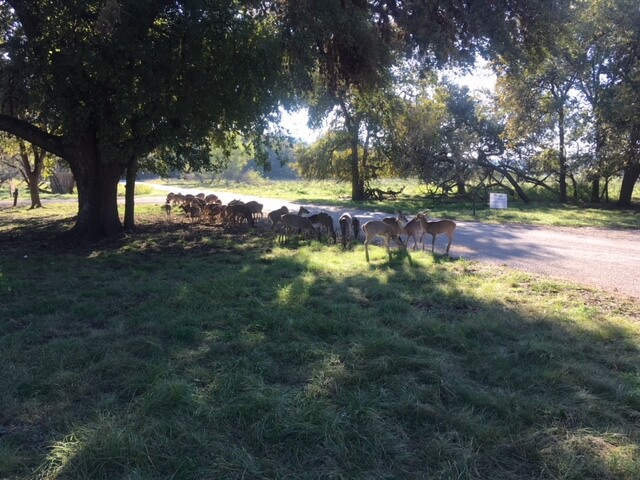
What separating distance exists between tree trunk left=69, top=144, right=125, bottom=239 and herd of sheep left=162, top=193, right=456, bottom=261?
14.3ft

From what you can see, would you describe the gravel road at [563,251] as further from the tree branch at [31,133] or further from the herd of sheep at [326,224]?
the tree branch at [31,133]

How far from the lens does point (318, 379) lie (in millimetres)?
4605

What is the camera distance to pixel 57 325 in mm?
6340

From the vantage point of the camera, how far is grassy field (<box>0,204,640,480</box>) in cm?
346

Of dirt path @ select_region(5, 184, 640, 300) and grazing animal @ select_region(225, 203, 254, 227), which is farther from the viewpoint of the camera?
grazing animal @ select_region(225, 203, 254, 227)

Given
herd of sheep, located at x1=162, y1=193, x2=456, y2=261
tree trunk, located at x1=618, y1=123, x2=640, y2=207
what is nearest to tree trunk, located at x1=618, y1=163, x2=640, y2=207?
tree trunk, located at x1=618, y1=123, x2=640, y2=207

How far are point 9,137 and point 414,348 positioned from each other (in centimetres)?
2598

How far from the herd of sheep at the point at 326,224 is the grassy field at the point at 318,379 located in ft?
9.06

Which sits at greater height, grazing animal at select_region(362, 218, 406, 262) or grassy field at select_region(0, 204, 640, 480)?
grazing animal at select_region(362, 218, 406, 262)

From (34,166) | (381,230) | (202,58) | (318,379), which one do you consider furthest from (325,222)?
(34,166)

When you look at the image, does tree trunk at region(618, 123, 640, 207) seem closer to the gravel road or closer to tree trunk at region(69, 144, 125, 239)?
the gravel road

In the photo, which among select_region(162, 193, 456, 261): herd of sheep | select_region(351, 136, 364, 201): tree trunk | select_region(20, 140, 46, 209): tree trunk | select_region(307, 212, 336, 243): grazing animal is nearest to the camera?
select_region(162, 193, 456, 261): herd of sheep

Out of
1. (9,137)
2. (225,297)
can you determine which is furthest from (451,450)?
(9,137)

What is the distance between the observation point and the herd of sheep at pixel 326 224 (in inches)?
447
